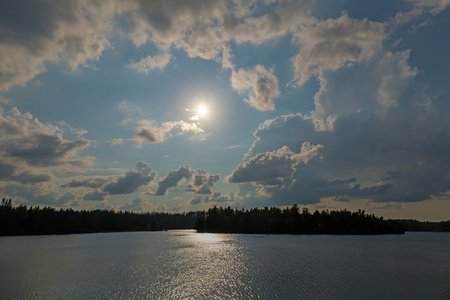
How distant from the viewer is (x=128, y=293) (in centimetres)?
4269

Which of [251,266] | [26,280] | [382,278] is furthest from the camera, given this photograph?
[251,266]

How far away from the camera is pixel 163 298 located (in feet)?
133

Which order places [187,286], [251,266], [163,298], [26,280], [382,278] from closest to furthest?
[163,298]
[187,286]
[26,280]
[382,278]
[251,266]

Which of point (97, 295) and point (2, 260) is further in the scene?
point (2, 260)

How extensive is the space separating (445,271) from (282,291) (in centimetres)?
5021

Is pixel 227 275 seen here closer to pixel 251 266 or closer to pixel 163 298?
pixel 251 266

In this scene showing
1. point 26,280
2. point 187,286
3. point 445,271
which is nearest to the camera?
point 187,286

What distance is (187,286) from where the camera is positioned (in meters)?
48.3

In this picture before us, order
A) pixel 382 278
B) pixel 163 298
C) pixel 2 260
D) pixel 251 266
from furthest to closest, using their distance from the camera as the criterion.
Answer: pixel 2 260 → pixel 251 266 → pixel 382 278 → pixel 163 298

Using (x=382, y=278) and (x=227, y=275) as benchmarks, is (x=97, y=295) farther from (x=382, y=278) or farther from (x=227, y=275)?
(x=382, y=278)

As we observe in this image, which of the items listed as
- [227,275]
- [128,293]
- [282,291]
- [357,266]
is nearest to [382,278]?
[357,266]

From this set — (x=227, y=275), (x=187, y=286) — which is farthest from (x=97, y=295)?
(x=227, y=275)

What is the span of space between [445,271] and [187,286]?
210 ft

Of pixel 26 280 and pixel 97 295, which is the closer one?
pixel 97 295
